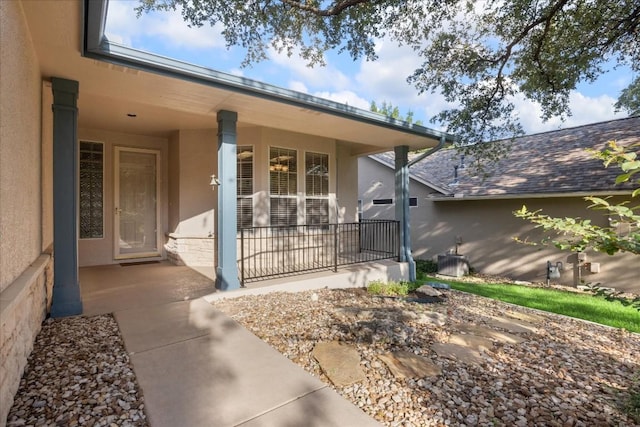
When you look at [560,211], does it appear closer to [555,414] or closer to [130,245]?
[555,414]

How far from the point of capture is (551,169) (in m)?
8.42

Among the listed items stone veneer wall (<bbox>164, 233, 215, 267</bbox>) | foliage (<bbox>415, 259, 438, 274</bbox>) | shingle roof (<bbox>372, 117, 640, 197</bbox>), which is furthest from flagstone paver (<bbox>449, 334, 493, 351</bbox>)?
foliage (<bbox>415, 259, 438, 274</bbox>)

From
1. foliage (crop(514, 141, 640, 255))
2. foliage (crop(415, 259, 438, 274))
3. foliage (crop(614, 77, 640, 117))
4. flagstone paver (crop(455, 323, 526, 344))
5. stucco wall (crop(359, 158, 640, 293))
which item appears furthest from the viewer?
Result: foliage (crop(614, 77, 640, 117))

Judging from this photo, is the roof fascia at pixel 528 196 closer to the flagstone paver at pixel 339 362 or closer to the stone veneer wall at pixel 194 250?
the flagstone paver at pixel 339 362

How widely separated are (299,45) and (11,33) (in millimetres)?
5311

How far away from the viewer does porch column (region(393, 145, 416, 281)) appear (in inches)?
262

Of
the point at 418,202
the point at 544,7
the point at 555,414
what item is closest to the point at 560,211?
the point at 418,202

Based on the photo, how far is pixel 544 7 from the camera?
5562 mm

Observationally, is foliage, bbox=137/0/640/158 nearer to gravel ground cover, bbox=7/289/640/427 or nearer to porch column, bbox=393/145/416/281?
porch column, bbox=393/145/416/281

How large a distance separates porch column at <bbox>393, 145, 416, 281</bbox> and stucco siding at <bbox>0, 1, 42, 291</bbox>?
5803mm

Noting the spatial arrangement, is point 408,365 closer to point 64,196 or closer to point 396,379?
point 396,379

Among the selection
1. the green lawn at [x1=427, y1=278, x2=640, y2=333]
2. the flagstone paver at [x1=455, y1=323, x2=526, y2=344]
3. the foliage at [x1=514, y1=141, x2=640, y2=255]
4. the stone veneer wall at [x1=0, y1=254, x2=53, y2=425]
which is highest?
the foliage at [x1=514, y1=141, x2=640, y2=255]

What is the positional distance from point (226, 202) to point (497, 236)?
25.5 ft

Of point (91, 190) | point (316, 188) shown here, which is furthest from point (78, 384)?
point (316, 188)
